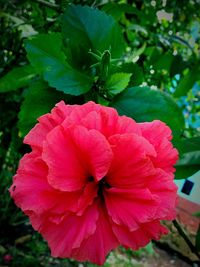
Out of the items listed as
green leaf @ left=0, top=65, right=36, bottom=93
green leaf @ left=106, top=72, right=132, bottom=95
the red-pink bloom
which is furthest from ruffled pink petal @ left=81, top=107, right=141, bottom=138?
green leaf @ left=0, top=65, right=36, bottom=93

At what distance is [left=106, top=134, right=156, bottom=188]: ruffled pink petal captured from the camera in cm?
40

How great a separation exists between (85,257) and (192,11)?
140 cm

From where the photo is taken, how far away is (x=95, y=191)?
1.38 feet

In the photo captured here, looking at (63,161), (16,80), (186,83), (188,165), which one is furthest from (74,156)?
(186,83)

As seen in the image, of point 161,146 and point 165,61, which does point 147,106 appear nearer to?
point 161,146

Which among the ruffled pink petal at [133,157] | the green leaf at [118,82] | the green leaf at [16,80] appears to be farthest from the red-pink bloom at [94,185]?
the green leaf at [16,80]

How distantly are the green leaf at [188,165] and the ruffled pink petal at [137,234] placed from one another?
216mm

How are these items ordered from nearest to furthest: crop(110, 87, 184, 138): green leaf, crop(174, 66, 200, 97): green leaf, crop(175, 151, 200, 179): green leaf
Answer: crop(110, 87, 184, 138): green leaf < crop(175, 151, 200, 179): green leaf < crop(174, 66, 200, 97): green leaf

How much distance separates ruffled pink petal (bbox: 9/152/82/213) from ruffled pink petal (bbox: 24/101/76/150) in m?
0.02

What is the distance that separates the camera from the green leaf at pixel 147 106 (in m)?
0.52

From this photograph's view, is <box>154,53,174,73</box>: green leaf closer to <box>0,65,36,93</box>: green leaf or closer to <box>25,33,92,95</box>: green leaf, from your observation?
<box>0,65,36,93</box>: green leaf

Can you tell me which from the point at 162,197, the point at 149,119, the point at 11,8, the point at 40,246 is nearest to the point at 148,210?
the point at 162,197

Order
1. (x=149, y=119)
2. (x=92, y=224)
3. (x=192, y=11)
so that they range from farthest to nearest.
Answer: (x=192, y=11) → (x=149, y=119) → (x=92, y=224)

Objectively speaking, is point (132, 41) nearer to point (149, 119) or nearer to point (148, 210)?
point (149, 119)
